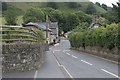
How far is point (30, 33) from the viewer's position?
22.2 metres

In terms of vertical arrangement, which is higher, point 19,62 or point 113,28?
point 113,28

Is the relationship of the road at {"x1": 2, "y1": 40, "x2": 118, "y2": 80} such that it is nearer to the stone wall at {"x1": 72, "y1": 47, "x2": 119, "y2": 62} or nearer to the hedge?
the stone wall at {"x1": 72, "y1": 47, "x2": 119, "y2": 62}

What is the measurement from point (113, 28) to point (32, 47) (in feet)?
37.6

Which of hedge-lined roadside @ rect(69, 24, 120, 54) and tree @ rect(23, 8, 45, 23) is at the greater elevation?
tree @ rect(23, 8, 45, 23)

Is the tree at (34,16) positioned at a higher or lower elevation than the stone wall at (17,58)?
higher

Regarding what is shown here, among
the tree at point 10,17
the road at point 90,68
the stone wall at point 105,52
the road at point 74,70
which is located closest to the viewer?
the road at point 74,70

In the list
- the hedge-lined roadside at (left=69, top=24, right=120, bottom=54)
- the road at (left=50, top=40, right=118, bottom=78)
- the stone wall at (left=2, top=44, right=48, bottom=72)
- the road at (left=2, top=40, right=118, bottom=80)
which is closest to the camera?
the road at (left=2, top=40, right=118, bottom=80)

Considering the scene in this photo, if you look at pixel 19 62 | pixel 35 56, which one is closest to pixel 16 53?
pixel 19 62

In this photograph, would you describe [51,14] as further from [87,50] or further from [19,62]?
[19,62]

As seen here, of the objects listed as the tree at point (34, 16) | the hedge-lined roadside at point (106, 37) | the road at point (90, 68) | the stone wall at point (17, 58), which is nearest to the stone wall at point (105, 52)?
the hedge-lined roadside at point (106, 37)

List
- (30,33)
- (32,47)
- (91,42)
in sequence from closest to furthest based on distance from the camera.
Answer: (32,47) → (30,33) → (91,42)

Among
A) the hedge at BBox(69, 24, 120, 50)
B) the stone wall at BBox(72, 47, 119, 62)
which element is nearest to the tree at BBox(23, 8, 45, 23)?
the stone wall at BBox(72, 47, 119, 62)

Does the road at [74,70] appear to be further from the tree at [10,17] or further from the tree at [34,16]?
the tree at [34,16]

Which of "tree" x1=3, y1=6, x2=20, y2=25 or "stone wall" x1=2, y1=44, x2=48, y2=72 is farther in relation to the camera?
"tree" x1=3, y1=6, x2=20, y2=25
